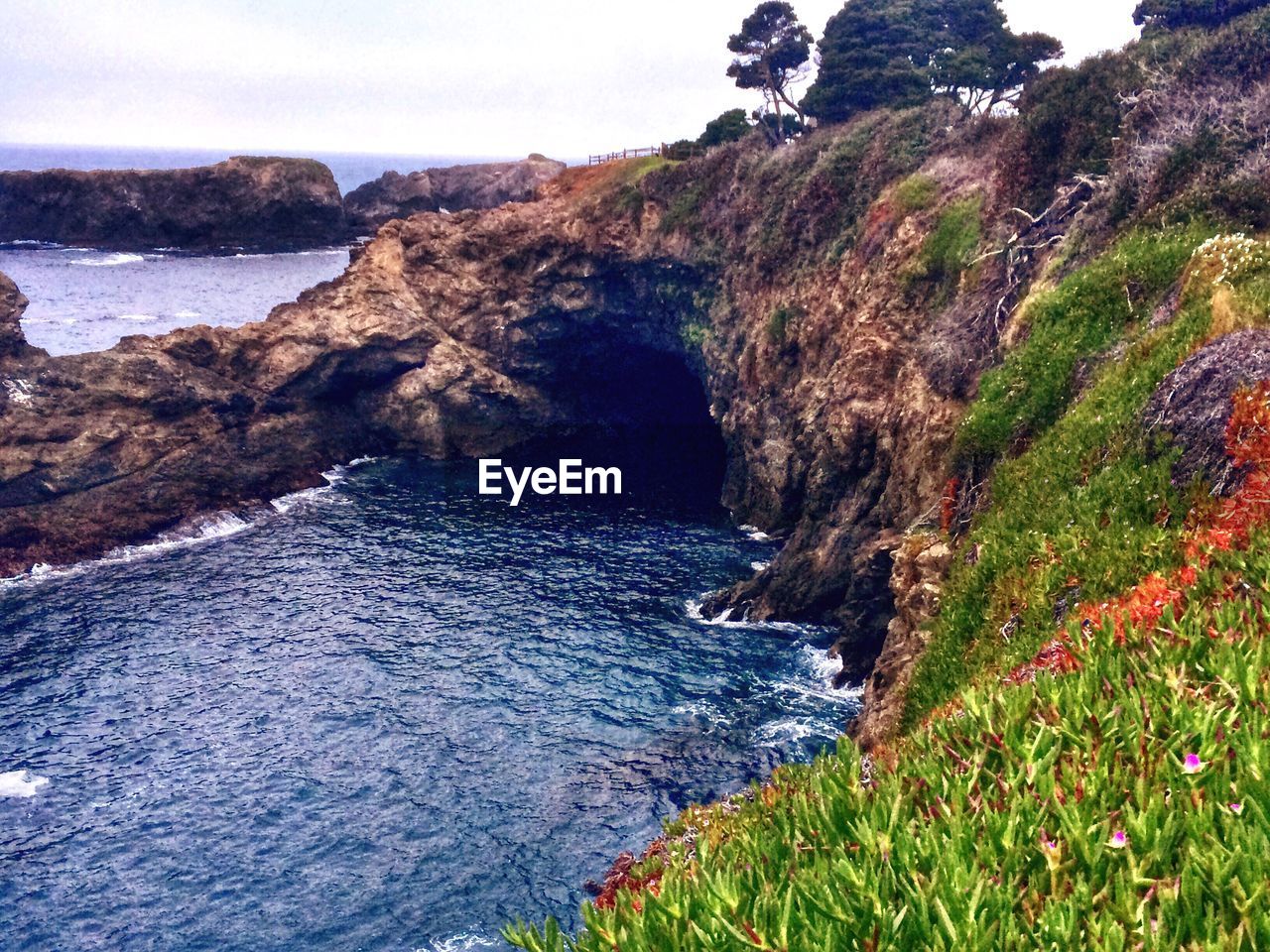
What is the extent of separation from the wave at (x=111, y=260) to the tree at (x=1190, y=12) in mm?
127698

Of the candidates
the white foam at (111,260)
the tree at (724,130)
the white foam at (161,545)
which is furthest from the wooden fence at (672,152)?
the white foam at (111,260)

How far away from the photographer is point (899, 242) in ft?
149

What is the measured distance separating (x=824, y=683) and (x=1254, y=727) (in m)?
27.9

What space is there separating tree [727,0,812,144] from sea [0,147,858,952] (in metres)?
35.9

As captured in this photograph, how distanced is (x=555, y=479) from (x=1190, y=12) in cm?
4435

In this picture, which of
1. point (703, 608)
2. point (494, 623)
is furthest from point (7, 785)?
point (703, 608)

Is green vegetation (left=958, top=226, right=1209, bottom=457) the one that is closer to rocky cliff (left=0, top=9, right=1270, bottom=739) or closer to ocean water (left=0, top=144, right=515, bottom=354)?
rocky cliff (left=0, top=9, right=1270, bottom=739)

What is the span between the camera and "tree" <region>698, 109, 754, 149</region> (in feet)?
244

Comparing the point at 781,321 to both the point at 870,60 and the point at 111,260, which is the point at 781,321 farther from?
the point at 111,260

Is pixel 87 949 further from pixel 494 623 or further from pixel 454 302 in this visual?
pixel 454 302

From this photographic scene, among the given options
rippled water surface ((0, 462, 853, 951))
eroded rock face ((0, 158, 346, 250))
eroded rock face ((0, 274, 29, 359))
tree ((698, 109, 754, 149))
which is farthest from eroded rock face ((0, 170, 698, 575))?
eroded rock face ((0, 158, 346, 250))

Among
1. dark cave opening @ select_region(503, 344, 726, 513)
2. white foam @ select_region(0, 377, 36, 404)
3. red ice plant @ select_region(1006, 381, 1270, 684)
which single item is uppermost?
red ice plant @ select_region(1006, 381, 1270, 684)

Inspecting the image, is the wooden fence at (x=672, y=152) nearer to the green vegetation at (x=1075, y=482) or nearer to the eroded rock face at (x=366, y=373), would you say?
the eroded rock face at (x=366, y=373)

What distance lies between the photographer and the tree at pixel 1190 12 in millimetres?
49156
